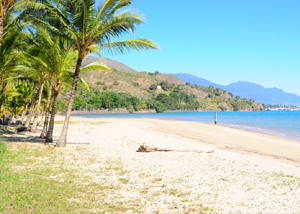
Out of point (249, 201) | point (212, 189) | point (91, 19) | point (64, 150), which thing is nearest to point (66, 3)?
point (91, 19)

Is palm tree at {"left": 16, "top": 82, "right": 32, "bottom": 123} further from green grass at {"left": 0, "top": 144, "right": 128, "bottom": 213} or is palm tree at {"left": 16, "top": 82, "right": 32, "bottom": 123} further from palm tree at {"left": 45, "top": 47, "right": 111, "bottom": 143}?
green grass at {"left": 0, "top": 144, "right": 128, "bottom": 213}

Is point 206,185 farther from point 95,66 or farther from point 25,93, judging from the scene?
point 25,93

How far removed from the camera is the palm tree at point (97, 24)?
10.7 meters

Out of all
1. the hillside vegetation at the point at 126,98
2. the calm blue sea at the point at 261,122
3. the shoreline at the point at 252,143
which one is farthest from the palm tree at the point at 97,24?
the hillside vegetation at the point at 126,98

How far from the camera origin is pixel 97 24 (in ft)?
35.7

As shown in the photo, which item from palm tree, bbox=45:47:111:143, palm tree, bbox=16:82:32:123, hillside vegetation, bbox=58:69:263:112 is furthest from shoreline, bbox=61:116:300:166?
A: hillside vegetation, bbox=58:69:263:112

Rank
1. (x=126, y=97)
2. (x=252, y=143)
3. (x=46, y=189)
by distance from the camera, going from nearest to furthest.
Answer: (x=46, y=189) → (x=252, y=143) → (x=126, y=97)

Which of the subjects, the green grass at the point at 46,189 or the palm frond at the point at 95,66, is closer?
the green grass at the point at 46,189

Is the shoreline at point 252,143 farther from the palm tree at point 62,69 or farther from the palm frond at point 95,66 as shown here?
the palm tree at point 62,69

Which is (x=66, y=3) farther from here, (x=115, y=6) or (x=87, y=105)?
(x=87, y=105)

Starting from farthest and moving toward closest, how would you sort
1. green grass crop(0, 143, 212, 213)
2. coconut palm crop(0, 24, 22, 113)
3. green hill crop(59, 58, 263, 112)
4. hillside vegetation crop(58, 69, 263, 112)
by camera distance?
green hill crop(59, 58, 263, 112) < hillside vegetation crop(58, 69, 263, 112) < coconut palm crop(0, 24, 22, 113) < green grass crop(0, 143, 212, 213)

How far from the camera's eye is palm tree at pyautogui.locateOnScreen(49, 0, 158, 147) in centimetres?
1066

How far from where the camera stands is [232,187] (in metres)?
6.55

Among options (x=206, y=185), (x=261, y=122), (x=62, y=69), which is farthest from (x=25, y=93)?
(x=261, y=122)
